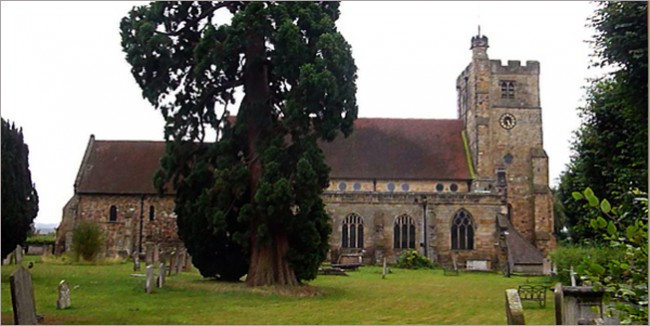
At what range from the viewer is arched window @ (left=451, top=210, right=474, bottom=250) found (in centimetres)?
4000

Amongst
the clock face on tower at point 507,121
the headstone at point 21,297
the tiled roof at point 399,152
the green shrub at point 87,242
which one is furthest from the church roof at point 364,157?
the headstone at point 21,297

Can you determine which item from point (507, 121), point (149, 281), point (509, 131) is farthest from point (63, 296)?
point (507, 121)

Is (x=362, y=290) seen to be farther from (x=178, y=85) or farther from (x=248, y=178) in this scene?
(x=178, y=85)

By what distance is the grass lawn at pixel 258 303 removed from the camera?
14.5m

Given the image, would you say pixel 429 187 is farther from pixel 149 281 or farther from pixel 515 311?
pixel 515 311

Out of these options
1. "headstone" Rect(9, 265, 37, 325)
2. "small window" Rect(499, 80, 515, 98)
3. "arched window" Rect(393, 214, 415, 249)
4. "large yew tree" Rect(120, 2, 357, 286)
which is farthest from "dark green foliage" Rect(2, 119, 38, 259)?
"small window" Rect(499, 80, 515, 98)

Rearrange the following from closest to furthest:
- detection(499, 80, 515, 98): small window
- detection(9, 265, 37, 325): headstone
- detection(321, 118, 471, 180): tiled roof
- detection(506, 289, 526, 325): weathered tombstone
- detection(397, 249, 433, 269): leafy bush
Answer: detection(506, 289, 526, 325): weathered tombstone → detection(9, 265, 37, 325): headstone → detection(397, 249, 433, 269): leafy bush → detection(321, 118, 471, 180): tiled roof → detection(499, 80, 515, 98): small window

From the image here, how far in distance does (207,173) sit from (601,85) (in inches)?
576

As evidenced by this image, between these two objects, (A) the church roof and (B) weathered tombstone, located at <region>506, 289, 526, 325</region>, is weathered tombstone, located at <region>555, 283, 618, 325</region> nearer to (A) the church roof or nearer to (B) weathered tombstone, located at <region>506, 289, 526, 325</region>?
(B) weathered tombstone, located at <region>506, 289, 526, 325</region>

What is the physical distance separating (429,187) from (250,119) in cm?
2445

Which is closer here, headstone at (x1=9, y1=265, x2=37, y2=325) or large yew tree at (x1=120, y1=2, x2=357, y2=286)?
headstone at (x1=9, y1=265, x2=37, y2=325)

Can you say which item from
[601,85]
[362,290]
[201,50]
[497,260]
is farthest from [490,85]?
[201,50]

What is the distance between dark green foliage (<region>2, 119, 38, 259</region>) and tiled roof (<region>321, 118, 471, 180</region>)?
23.2 metres

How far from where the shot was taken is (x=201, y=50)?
63.5 ft
